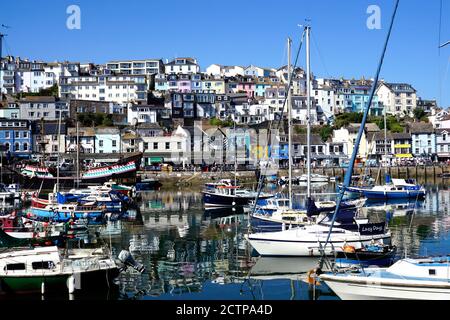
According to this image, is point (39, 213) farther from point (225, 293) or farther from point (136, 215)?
point (225, 293)

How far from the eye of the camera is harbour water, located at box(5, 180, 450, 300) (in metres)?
16.6

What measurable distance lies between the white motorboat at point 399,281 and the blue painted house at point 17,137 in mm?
57612

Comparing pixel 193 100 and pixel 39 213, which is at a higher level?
pixel 193 100

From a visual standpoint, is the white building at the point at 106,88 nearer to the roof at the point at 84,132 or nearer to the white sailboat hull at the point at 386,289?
the roof at the point at 84,132

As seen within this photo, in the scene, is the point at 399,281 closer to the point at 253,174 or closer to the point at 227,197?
the point at 227,197

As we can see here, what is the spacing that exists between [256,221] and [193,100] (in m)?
61.4

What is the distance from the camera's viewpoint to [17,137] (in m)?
66.8

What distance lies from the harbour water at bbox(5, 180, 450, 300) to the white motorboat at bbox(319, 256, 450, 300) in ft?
5.86

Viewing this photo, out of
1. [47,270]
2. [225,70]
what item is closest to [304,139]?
[225,70]

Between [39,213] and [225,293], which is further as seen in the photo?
[39,213]

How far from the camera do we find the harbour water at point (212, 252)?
1659 centimetres

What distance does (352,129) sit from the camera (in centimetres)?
7650

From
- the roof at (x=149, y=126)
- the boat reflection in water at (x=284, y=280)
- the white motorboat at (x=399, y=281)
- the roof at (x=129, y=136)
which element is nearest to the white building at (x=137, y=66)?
the roof at (x=149, y=126)

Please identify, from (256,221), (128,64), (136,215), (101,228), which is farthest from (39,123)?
(256,221)
